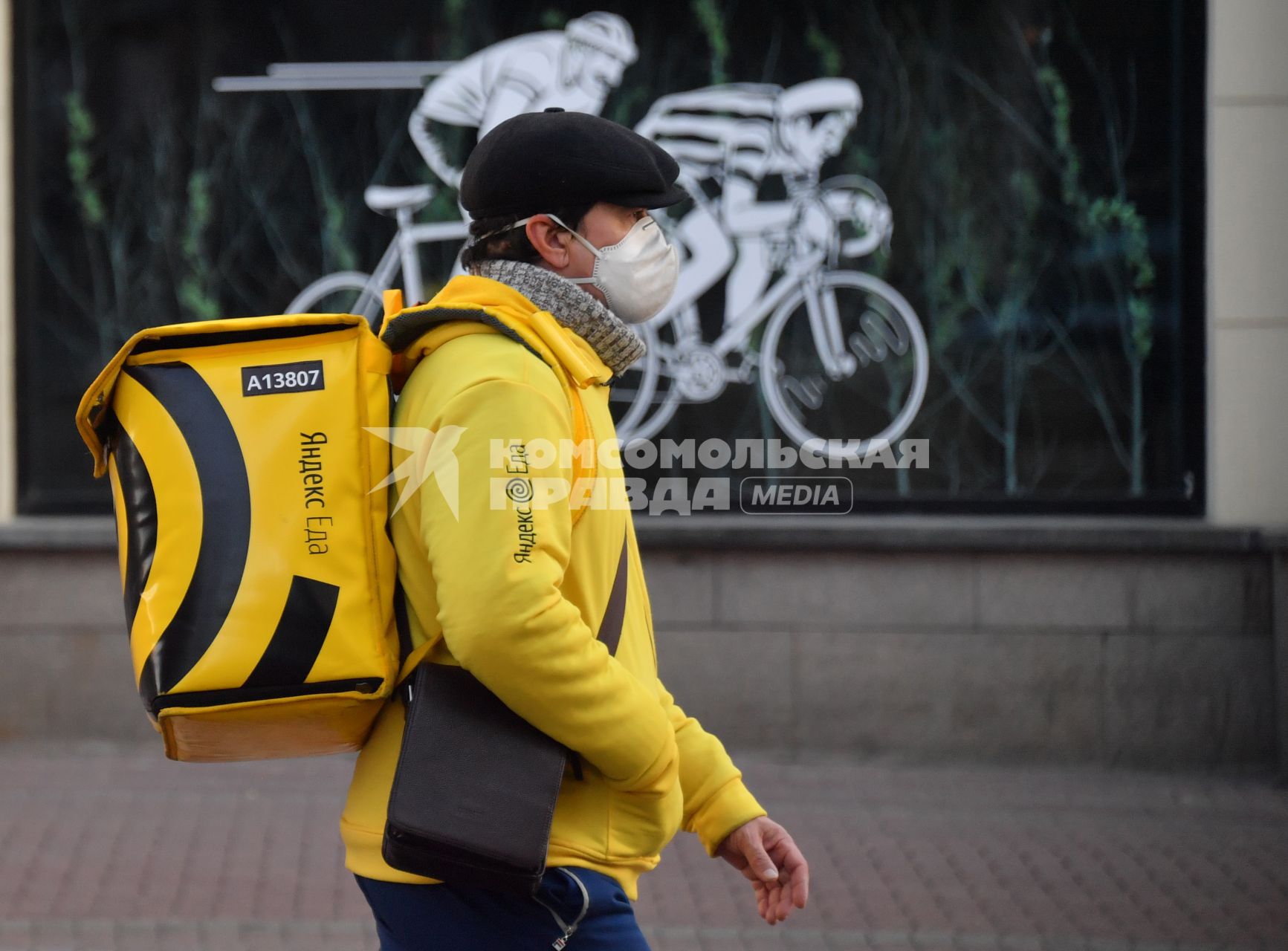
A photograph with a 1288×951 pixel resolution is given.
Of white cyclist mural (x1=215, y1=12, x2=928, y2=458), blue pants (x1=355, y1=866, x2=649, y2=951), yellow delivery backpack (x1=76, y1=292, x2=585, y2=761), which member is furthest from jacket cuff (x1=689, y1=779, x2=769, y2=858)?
white cyclist mural (x1=215, y1=12, x2=928, y2=458)

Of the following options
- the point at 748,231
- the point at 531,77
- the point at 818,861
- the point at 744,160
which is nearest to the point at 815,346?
the point at 748,231

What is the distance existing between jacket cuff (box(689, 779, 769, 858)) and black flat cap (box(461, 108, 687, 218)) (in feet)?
3.02

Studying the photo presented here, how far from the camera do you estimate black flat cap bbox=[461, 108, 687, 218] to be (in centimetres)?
212

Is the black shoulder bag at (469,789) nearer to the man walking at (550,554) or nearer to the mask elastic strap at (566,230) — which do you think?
the man walking at (550,554)

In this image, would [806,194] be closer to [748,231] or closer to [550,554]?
[748,231]

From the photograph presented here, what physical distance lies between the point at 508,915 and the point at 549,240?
37.6 inches

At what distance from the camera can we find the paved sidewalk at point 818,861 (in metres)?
4.63

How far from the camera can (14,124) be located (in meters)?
7.32

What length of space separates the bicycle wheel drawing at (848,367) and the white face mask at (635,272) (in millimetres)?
4835

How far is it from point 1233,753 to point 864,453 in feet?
7.09

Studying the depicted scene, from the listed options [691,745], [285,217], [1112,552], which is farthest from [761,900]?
[285,217]

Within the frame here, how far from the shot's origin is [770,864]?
2.28 m

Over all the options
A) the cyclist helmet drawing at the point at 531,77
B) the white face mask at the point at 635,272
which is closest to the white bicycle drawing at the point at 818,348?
the cyclist helmet drawing at the point at 531,77

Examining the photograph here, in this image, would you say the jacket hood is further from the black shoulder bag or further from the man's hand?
the man's hand
